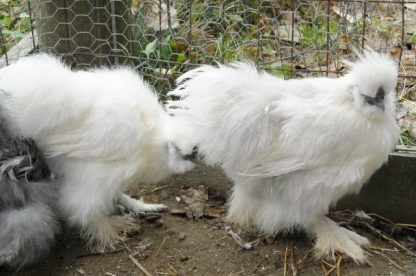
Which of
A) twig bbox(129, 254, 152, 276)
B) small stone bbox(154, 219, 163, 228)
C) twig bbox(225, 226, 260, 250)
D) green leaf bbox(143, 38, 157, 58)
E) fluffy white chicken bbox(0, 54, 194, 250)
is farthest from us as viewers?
green leaf bbox(143, 38, 157, 58)

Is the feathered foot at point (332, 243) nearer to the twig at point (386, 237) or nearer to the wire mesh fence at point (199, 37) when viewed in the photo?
the twig at point (386, 237)

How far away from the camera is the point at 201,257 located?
2.45 meters

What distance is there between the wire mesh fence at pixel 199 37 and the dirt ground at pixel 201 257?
2.59 ft

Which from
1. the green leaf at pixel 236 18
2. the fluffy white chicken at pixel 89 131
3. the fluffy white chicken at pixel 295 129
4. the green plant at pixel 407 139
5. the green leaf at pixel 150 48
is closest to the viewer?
the fluffy white chicken at pixel 295 129

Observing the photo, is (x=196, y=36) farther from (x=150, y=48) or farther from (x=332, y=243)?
(x=332, y=243)

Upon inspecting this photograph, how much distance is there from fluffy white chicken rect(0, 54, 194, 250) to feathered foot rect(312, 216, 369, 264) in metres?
0.63

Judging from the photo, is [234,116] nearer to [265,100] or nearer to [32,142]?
Answer: [265,100]

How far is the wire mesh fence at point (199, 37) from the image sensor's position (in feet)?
9.49

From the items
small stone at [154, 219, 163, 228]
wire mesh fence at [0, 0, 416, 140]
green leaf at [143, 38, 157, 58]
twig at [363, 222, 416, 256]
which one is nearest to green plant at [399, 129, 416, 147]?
wire mesh fence at [0, 0, 416, 140]

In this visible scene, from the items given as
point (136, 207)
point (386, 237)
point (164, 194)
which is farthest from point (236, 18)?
point (386, 237)

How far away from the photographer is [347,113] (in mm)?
2143

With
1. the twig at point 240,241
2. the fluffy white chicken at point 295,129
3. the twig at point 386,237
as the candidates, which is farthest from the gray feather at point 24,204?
the twig at point 386,237

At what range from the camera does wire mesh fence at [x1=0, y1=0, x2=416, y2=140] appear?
2.89 metres

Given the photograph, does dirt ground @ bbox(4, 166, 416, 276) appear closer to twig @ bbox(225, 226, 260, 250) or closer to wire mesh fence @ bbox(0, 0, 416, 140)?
twig @ bbox(225, 226, 260, 250)
